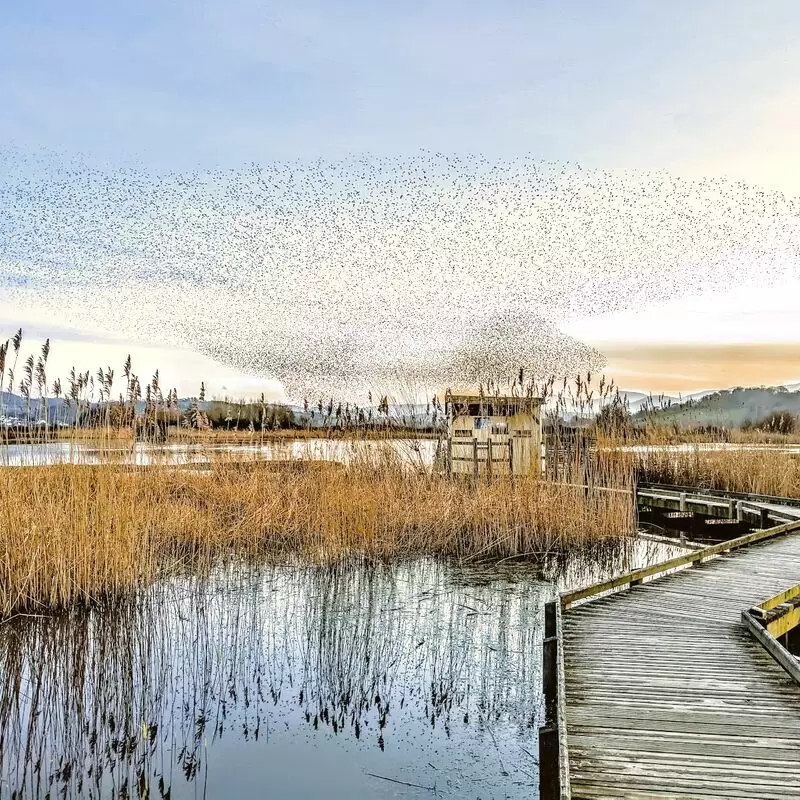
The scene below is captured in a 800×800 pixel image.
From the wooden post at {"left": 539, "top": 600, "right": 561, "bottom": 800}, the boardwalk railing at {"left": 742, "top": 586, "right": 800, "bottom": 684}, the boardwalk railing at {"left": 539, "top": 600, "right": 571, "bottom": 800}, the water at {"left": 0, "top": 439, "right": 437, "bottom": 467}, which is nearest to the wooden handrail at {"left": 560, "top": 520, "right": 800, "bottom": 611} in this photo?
the boardwalk railing at {"left": 539, "top": 600, "right": 571, "bottom": 800}

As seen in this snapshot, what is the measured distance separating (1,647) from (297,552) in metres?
4.10

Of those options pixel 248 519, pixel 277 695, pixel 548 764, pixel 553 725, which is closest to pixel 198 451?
pixel 248 519

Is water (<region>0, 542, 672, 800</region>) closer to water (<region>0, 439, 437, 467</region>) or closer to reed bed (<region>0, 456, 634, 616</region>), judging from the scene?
reed bed (<region>0, 456, 634, 616</region>)

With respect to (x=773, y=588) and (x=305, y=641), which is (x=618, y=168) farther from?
(x=305, y=641)

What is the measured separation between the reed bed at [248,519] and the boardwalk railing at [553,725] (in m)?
4.16

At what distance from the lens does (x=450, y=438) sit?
14.9 metres

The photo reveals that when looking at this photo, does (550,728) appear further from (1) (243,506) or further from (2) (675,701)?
A: (1) (243,506)

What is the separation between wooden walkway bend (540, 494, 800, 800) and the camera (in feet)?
9.68

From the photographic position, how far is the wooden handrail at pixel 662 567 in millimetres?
5891

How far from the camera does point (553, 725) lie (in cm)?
421

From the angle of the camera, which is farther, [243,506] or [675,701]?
[243,506]

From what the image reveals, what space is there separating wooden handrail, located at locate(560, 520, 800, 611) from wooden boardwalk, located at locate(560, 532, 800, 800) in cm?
11

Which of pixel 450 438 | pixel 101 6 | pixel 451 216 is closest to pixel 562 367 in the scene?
pixel 450 438

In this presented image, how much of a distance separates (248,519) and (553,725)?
6303 mm
